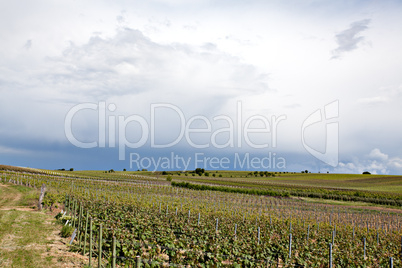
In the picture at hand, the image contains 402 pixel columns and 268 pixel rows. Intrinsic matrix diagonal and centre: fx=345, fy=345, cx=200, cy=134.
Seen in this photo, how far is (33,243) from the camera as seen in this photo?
1394 centimetres

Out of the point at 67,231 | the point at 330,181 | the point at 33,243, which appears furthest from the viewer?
the point at 330,181

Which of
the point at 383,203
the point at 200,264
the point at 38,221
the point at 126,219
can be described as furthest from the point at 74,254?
the point at 383,203

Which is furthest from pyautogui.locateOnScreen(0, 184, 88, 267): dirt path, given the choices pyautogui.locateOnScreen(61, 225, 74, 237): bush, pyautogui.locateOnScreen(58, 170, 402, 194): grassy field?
pyautogui.locateOnScreen(58, 170, 402, 194): grassy field

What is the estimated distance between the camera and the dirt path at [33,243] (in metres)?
11.7

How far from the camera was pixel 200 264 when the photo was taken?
418 inches

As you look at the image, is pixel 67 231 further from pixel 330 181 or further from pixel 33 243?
pixel 330 181

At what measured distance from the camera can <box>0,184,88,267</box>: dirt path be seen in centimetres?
1166

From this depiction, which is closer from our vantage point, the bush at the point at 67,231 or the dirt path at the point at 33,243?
the dirt path at the point at 33,243

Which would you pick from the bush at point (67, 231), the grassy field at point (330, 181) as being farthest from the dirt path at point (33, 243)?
the grassy field at point (330, 181)

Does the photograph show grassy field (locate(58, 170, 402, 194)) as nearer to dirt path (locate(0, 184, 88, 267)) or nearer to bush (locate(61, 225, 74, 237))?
dirt path (locate(0, 184, 88, 267))

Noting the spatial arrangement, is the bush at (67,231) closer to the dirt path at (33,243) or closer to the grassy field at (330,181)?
the dirt path at (33,243)

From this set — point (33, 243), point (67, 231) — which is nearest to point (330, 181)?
point (67, 231)

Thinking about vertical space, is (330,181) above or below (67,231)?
below

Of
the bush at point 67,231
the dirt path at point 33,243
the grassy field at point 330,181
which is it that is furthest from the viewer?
the grassy field at point 330,181
